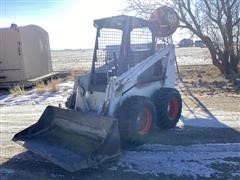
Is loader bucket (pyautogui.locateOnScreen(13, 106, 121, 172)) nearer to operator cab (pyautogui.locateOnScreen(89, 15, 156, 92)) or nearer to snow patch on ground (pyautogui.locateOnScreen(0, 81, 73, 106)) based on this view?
operator cab (pyautogui.locateOnScreen(89, 15, 156, 92))

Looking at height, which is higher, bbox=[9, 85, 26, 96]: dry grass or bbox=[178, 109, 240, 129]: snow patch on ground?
bbox=[9, 85, 26, 96]: dry grass

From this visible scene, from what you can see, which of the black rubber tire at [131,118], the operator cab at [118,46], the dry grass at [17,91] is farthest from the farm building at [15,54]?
the black rubber tire at [131,118]

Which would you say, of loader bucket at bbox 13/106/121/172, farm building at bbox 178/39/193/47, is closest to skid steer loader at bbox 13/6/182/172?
loader bucket at bbox 13/106/121/172

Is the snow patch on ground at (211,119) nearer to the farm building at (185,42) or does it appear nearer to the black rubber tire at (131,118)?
the black rubber tire at (131,118)

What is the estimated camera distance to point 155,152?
563 centimetres

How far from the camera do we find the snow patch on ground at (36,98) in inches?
430

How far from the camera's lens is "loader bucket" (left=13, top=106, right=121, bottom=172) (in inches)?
191

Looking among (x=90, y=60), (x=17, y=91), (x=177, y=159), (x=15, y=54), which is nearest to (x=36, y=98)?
(x=17, y=91)

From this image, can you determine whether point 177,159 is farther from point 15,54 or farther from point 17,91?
point 15,54

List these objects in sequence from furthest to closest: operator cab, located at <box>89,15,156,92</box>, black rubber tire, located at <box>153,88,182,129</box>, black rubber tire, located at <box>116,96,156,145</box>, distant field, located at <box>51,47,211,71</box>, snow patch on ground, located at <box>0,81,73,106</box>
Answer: distant field, located at <box>51,47,211,71</box>
snow patch on ground, located at <box>0,81,73,106</box>
black rubber tire, located at <box>153,88,182,129</box>
operator cab, located at <box>89,15,156,92</box>
black rubber tire, located at <box>116,96,156,145</box>

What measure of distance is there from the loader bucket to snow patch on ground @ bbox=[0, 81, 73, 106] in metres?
4.52

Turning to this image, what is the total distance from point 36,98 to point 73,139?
6.39 meters

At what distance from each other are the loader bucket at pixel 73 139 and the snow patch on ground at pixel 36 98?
4522 millimetres

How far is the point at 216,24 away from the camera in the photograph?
624 inches
